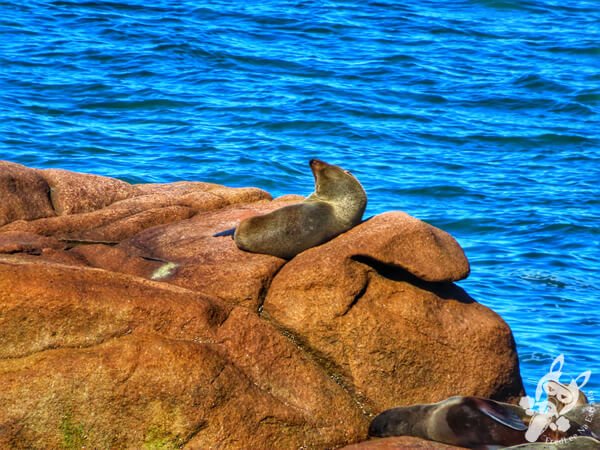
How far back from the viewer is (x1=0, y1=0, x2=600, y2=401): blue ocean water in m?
15.6

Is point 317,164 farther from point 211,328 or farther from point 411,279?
point 211,328

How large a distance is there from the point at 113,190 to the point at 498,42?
17.6m

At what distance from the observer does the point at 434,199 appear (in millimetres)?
17406

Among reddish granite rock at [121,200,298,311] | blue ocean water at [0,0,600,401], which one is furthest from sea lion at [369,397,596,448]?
blue ocean water at [0,0,600,401]

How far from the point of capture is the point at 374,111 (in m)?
21.2

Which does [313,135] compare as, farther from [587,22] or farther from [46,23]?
[587,22]

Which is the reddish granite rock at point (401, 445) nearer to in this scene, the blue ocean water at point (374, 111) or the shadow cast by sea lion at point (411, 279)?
the shadow cast by sea lion at point (411, 279)

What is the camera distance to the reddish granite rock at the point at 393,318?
7.86m

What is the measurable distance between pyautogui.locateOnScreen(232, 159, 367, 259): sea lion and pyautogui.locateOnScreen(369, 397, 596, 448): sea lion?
1600mm

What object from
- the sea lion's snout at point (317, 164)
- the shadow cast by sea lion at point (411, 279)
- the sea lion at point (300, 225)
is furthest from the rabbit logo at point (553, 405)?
the sea lion's snout at point (317, 164)

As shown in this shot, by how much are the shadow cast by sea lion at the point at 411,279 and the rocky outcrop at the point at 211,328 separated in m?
0.02

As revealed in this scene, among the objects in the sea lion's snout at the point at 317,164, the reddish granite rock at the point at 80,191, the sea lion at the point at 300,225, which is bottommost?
the reddish granite rock at the point at 80,191

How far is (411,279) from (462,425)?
1391mm

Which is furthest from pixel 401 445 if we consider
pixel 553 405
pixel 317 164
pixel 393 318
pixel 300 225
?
pixel 317 164
